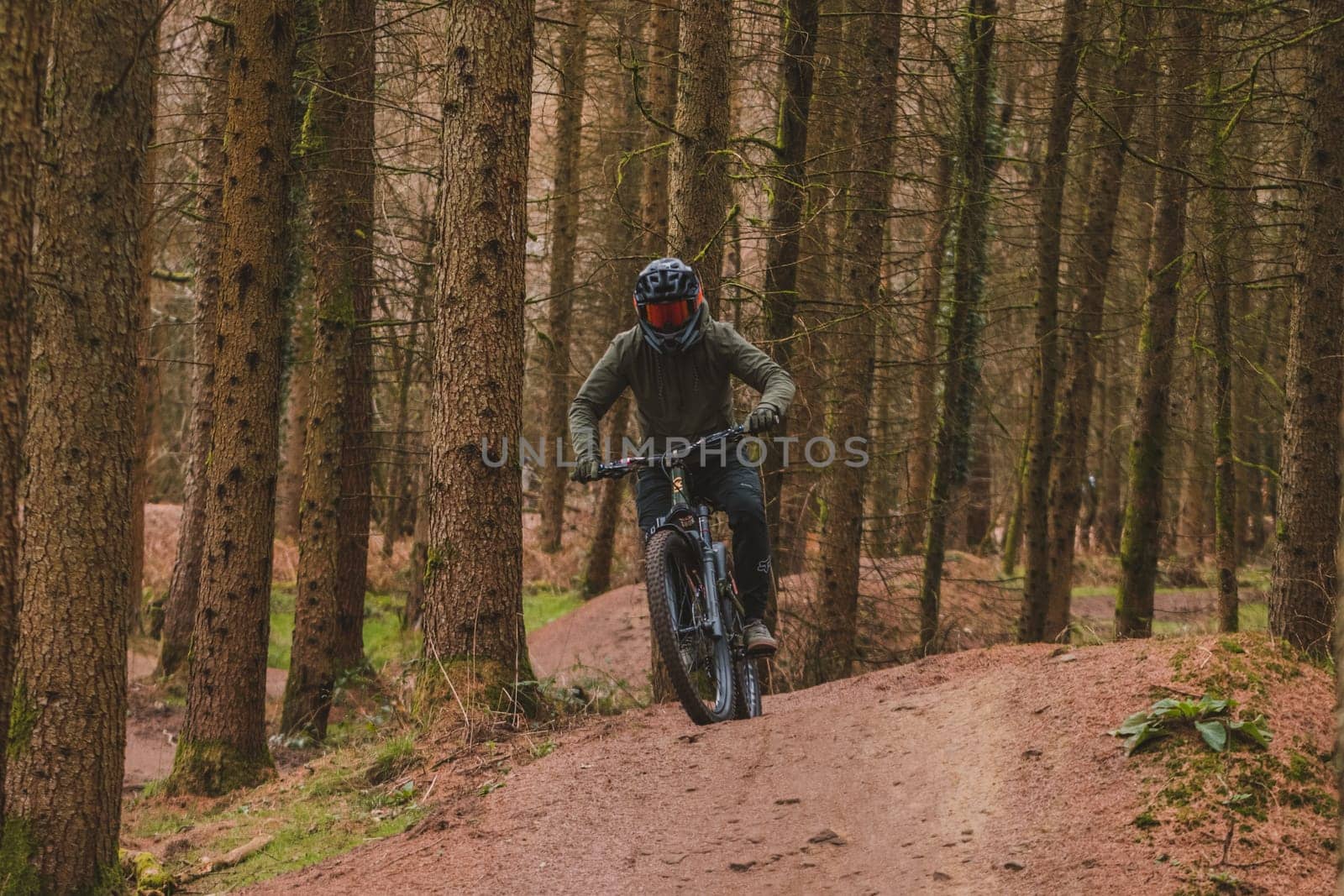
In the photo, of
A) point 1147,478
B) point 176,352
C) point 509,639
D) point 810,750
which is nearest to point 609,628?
point 1147,478

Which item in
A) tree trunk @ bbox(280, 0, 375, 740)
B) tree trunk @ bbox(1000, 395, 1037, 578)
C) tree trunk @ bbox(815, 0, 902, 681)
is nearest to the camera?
tree trunk @ bbox(280, 0, 375, 740)

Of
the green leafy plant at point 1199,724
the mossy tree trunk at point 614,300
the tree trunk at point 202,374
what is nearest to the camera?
the green leafy plant at point 1199,724

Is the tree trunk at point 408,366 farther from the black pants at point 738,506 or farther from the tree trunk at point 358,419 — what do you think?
the black pants at point 738,506

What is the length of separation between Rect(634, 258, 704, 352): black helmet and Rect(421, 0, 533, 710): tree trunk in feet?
2.75

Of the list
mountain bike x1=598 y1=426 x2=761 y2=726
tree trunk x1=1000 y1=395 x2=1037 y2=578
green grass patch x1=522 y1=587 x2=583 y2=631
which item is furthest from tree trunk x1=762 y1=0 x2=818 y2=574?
tree trunk x1=1000 y1=395 x2=1037 y2=578

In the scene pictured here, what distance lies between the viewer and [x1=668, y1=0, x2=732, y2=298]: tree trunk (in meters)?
9.05

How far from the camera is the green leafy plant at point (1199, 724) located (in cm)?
492

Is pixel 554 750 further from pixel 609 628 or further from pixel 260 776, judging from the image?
pixel 609 628

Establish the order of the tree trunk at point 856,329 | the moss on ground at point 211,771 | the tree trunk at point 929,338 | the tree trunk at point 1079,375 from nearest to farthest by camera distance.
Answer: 1. the moss on ground at point 211,771
2. the tree trunk at point 856,329
3. the tree trunk at point 929,338
4. the tree trunk at point 1079,375

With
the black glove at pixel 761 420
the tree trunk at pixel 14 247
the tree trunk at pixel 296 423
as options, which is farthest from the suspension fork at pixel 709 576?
the tree trunk at pixel 296 423

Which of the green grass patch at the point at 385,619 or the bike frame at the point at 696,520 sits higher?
the bike frame at the point at 696,520

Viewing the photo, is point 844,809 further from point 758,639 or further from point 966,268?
point 966,268

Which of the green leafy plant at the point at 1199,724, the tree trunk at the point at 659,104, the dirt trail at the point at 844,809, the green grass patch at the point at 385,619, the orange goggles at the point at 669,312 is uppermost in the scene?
the tree trunk at the point at 659,104

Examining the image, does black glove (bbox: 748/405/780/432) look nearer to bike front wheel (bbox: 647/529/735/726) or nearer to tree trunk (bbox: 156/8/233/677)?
bike front wheel (bbox: 647/529/735/726)
